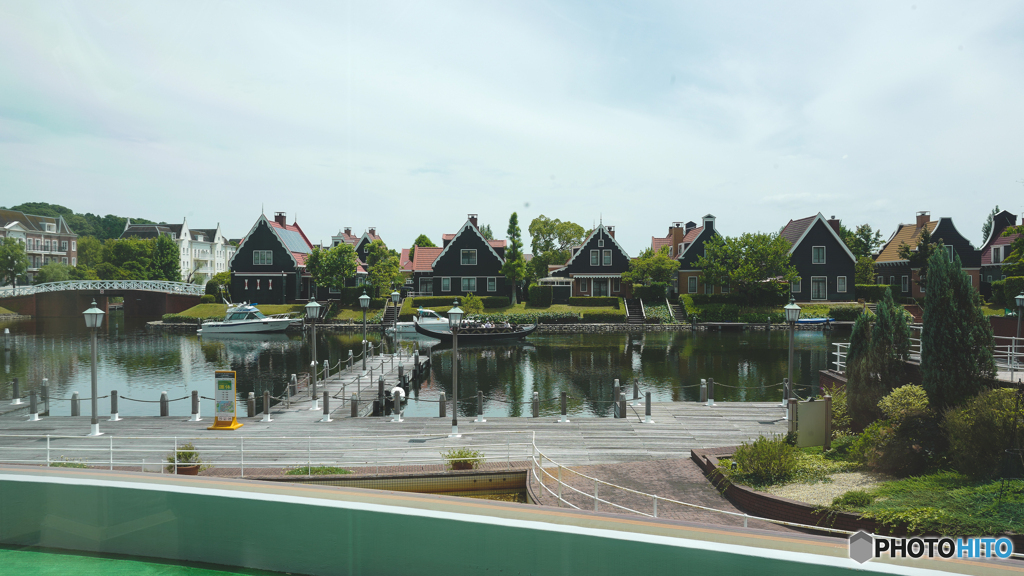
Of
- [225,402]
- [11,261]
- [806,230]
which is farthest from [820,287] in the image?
[11,261]

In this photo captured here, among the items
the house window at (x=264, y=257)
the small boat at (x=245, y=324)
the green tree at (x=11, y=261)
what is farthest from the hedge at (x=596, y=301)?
the green tree at (x=11, y=261)

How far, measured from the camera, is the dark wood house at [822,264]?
6109cm

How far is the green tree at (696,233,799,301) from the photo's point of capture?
56469mm

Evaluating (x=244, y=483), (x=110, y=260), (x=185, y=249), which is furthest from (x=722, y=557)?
(x=185, y=249)

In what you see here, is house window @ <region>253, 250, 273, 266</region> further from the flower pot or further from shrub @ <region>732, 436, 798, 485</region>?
shrub @ <region>732, 436, 798, 485</region>

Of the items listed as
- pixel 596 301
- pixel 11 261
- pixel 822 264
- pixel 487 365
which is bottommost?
pixel 487 365

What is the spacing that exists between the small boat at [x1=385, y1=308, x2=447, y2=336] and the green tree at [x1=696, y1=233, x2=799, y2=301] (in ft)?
90.0

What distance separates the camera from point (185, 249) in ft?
351

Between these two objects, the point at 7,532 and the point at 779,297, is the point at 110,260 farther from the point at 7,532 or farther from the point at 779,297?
the point at 7,532

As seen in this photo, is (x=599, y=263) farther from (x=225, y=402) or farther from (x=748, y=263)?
(x=225, y=402)

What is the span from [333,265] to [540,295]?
22391 millimetres

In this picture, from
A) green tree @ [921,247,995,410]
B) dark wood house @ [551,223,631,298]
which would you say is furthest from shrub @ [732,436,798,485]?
dark wood house @ [551,223,631,298]

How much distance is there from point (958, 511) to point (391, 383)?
21857mm

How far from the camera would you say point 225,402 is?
56.8 feet
